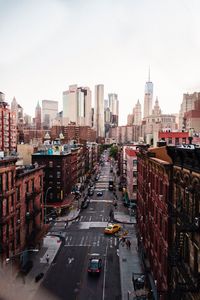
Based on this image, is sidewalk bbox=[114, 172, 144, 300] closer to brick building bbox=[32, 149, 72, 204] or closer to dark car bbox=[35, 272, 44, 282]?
dark car bbox=[35, 272, 44, 282]

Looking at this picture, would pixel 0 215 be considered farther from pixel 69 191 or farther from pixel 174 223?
pixel 69 191

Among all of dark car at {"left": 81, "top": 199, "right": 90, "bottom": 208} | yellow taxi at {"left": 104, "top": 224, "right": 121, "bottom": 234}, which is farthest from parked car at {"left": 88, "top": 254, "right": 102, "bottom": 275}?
dark car at {"left": 81, "top": 199, "right": 90, "bottom": 208}

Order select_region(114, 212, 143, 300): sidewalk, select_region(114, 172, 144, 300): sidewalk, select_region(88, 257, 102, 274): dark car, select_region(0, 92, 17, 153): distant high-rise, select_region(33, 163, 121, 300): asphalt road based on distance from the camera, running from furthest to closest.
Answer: select_region(0, 92, 17, 153): distant high-rise
select_region(88, 257, 102, 274): dark car
select_region(114, 212, 143, 300): sidewalk
select_region(114, 172, 144, 300): sidewalk
select_region(33, 163, 121, 300): asphalt road

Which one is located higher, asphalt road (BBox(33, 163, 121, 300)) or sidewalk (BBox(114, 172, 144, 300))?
sidewalk (BBox(114, 172, 144, 300))

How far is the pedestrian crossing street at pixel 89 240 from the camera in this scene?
50469mm

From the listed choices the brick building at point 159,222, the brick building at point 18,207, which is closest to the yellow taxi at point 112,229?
the brick building at point 18,207

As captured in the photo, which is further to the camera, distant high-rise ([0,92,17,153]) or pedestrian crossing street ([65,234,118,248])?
distant high-rise ([0,92,17,153])

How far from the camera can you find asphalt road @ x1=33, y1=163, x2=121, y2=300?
34.2 m

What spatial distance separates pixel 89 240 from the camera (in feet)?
173

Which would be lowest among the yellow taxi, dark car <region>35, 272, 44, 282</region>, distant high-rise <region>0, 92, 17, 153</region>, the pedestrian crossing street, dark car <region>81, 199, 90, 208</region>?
the pedestrian crossing street

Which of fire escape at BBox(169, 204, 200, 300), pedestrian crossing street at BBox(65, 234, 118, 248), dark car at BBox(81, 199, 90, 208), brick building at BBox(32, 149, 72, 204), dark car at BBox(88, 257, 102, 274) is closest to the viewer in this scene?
fire escape at BBox(169, 204, 200, 300)

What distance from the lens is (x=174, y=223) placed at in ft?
77.0

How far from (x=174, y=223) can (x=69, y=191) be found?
203 feet

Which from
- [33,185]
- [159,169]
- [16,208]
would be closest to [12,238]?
[16,208]
